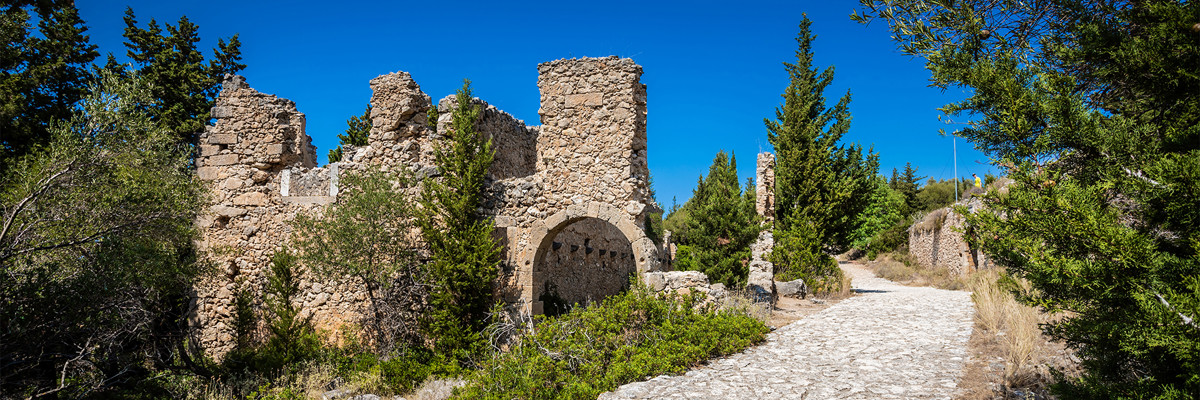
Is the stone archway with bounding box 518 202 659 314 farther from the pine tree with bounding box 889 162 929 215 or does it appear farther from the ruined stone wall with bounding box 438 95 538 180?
the pine tree with bounding box 889 162 929 215

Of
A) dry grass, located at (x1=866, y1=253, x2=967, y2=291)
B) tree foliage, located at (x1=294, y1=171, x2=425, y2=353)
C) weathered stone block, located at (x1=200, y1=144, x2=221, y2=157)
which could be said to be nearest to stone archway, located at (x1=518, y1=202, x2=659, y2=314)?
→ tree foliage, located at (x1=294, y1=171, x2=425, y2=353)

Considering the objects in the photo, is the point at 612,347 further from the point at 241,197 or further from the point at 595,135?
the point at 241,197

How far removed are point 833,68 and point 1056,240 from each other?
17.6 metres

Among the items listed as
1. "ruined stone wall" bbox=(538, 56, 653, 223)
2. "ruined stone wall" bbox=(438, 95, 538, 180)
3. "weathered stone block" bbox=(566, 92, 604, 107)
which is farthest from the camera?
"ruined stone wall" bbox=(438, 95, 538, 180)

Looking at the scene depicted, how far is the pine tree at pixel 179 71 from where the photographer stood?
18375 millimetres

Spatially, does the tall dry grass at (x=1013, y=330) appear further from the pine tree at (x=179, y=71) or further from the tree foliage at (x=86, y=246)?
the pine tree at (x=179, y=71)

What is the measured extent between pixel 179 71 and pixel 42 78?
360 cm

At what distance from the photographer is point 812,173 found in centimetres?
1938

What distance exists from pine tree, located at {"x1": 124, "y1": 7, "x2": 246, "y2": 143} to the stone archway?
1223 cm

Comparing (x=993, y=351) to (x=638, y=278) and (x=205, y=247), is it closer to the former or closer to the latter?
(x=638, y=278)

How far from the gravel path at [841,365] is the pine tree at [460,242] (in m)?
4.46

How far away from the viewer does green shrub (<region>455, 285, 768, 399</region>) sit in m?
8.63

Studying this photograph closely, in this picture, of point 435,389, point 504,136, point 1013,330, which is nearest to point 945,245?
point 1013,330

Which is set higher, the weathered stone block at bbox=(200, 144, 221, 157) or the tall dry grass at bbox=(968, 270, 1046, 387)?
the weathered stone block at bbox=(200, 144, 221, 157)
